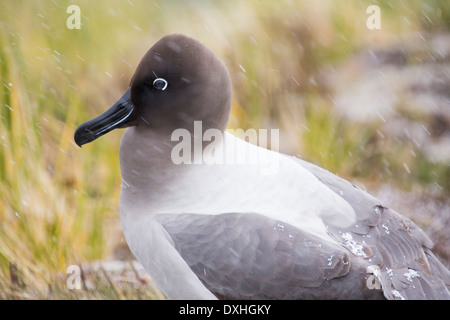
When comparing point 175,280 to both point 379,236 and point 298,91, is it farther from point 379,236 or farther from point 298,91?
point 298,91

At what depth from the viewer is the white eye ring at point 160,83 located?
1.46 m

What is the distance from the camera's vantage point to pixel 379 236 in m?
1.47

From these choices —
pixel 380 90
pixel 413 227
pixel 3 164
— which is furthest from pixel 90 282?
pixel 380 90

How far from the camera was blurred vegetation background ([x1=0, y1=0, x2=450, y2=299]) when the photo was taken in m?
2.05

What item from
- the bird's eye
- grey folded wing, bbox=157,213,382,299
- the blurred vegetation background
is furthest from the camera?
the blurred vegetation background

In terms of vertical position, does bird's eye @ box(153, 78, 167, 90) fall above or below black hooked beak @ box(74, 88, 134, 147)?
above

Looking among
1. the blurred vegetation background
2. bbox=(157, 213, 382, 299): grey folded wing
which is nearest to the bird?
bbox=(157, 213, 382, 299): grey folded wing

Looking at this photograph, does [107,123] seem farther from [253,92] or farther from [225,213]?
[253,92]

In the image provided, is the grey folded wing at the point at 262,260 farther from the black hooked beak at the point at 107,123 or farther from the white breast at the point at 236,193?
the black hooked beak at the point at 107,123

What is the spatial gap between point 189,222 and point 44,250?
0.76m

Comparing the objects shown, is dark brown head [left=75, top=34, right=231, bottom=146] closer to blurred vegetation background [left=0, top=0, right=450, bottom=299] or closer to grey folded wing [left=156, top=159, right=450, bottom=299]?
grey folded wing [left=156, top=159, right=450, bottom=299]

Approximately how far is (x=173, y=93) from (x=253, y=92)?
917mm
